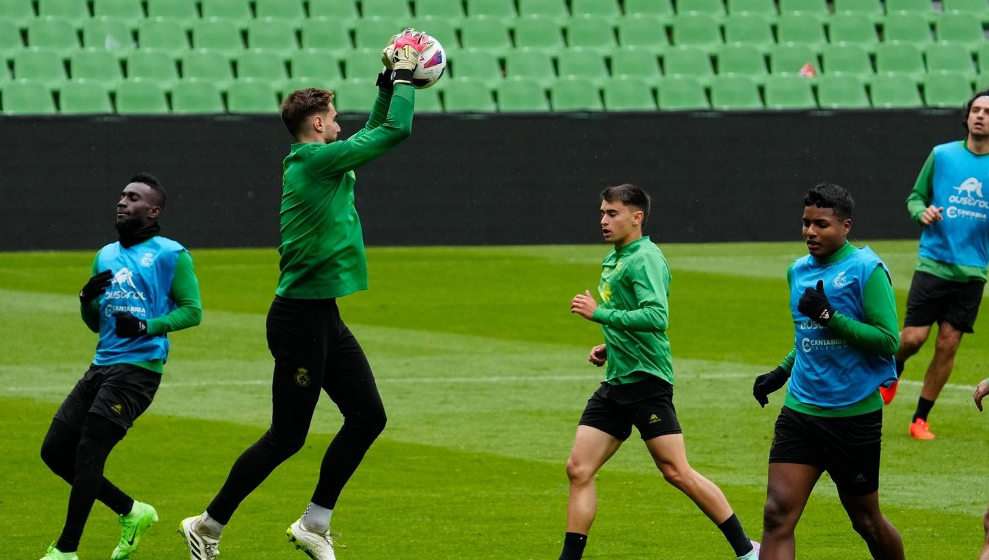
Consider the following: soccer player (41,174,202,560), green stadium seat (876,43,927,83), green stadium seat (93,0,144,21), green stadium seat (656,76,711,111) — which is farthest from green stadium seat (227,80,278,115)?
soccer player (41,174,202,560)

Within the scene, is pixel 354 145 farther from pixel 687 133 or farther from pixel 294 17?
pixel 294 17

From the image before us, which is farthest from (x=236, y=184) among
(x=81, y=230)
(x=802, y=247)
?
(x=802, y=247)

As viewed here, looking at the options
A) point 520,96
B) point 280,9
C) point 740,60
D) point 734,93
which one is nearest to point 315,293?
point 520,96

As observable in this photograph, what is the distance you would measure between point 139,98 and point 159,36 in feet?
6.03

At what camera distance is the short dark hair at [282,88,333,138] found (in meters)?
6.95

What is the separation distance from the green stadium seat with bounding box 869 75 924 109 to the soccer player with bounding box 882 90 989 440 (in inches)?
542

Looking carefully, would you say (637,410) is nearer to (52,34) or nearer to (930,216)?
(930,216)

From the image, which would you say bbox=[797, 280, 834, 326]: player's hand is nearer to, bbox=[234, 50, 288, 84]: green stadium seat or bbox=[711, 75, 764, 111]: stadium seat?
bbox=[234, 50, 288, 84]: green stadium seat

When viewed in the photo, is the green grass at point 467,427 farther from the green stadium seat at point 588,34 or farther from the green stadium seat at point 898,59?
the green stadium seat at point 898,59

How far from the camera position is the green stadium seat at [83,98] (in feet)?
69.2

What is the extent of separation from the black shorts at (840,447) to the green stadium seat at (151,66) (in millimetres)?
17166

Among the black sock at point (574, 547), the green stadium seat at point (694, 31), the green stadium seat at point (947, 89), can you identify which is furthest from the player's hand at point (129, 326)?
the green stadium seat at point (947, 89)

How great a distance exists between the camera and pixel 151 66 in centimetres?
2211

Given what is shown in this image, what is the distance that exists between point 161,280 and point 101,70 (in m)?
15.6
